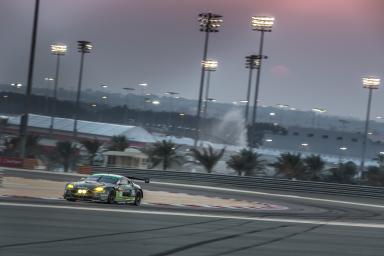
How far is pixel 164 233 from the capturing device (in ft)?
47.5

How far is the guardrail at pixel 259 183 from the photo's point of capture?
1626 inches

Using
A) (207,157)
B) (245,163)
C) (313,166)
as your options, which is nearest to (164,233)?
(245,163)

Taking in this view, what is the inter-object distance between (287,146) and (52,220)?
352 feet

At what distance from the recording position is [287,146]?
398 feet

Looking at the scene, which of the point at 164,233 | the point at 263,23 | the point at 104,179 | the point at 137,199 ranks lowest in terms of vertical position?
the point at 137,199

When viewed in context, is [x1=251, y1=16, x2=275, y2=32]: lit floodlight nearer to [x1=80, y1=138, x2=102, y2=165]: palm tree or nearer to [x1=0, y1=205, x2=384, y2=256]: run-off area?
[x1=80, y1=138, x2=102, y2=165]: palm tree

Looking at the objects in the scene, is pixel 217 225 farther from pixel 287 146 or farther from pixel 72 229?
pixel 287 146

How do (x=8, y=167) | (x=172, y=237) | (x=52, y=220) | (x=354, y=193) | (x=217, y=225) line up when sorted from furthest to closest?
1. (x=8, y=167)
2. (x=354, y=193)
3. (x=217, y=225)
4. (x=52, y=220)
5. (x=172, y=237)

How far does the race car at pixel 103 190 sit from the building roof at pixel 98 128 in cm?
6539

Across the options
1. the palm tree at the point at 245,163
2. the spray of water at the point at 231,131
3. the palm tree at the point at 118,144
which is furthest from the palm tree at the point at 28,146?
the spray of water at the point at 231,131

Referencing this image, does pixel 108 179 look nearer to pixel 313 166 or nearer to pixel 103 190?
pixel 103 190

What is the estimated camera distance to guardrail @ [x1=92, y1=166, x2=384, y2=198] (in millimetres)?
41312

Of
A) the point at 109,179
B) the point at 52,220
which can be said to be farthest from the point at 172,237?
the point at 109,179

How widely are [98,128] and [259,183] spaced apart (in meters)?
58.8
